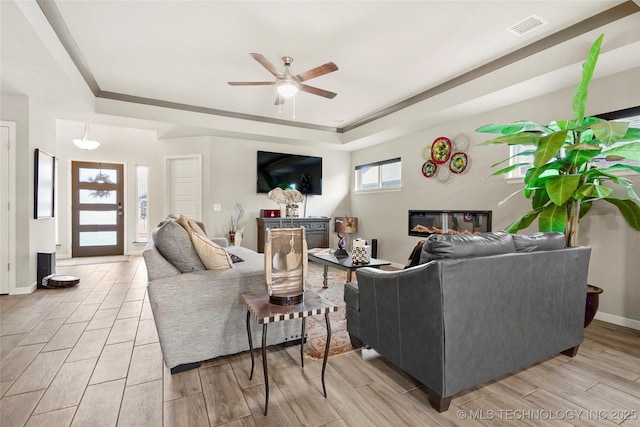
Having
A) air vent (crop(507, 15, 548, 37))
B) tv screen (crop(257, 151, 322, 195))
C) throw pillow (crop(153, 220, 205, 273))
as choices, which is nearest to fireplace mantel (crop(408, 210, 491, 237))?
air vent (crop(507, 15, 548, 37))

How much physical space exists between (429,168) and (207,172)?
4024mm

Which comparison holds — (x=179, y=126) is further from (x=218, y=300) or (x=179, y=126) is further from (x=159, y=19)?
(x=218, y=300)

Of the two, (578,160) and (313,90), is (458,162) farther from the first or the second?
(313,90)

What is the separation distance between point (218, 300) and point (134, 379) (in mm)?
682

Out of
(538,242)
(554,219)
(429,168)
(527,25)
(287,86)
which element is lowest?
(538,242)

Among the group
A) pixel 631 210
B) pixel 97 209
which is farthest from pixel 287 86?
pixel 97 209

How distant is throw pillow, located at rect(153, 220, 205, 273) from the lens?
6.68 ft

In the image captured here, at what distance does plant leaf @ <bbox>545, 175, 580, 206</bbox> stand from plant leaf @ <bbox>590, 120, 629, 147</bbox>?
33 centimetres

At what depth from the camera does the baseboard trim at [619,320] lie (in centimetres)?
274

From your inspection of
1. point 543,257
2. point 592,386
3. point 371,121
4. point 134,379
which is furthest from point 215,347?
point 371,121

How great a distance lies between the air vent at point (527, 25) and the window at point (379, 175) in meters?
2.82

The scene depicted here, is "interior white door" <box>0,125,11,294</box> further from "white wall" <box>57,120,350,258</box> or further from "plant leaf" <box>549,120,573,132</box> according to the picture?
"plant leaf" <box>549,120,573,132</box>

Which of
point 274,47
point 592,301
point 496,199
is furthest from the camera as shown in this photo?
point 496,199

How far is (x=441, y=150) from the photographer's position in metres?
4.60
